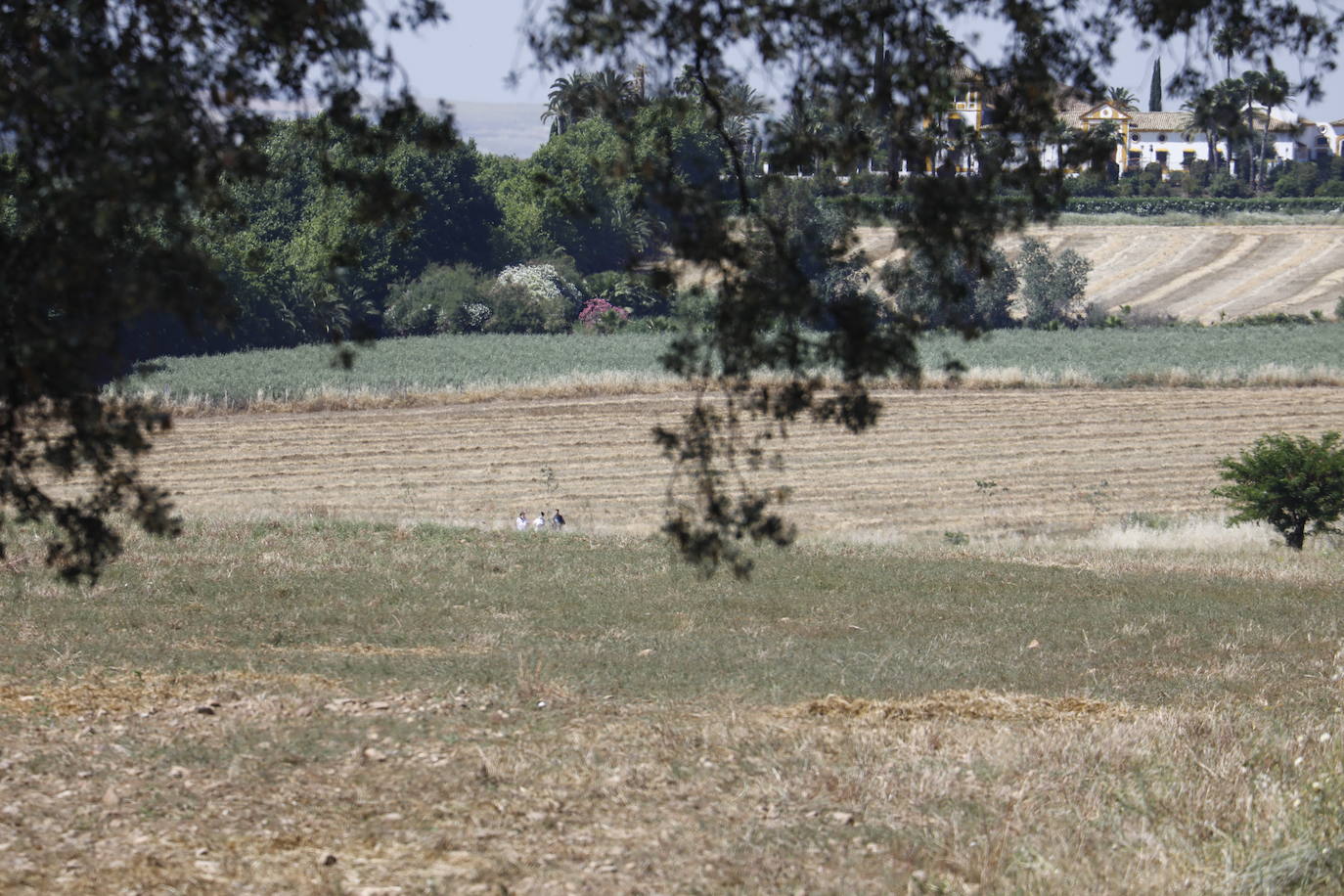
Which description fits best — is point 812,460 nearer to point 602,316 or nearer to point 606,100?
point 606,100

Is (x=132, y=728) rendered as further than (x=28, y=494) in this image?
Yes

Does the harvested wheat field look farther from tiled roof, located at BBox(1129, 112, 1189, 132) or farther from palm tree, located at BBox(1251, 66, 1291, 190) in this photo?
palm tree, located at BBox(1251, 66, 1291, 190)

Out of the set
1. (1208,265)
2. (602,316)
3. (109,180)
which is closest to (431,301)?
(602,316)

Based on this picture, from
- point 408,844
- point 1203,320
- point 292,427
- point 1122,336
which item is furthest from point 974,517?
point 1203,320

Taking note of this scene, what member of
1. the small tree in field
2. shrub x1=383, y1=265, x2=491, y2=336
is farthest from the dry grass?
shrub x1=383, y1=265, x2=491, y2=336

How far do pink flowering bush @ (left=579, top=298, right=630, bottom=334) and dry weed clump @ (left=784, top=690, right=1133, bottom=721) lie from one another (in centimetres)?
6961

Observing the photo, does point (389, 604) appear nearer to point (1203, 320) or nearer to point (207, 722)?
point (207, 722)

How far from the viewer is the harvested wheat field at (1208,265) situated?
3223 inches

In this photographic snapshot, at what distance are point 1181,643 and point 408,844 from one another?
33.0 ft

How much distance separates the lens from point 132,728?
9.65 meters

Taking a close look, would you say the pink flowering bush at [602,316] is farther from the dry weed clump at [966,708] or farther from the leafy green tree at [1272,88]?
the leafy green tree at [1272,88]

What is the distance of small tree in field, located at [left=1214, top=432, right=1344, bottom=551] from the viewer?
26172 millimetres

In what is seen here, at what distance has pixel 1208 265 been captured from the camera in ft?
296

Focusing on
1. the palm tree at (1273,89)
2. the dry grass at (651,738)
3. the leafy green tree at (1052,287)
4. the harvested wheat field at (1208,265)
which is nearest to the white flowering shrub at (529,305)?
the harvested wheat field at (1208,265)
